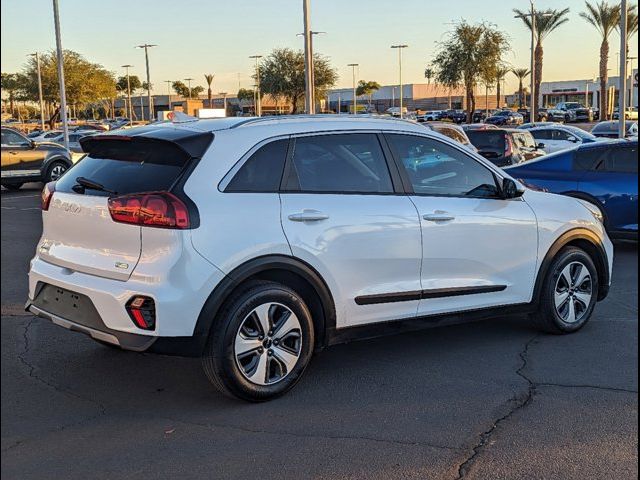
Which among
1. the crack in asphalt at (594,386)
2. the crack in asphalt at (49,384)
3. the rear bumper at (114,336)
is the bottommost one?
the crack in asphalt at (594,386)

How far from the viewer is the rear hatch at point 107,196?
13.6 feet

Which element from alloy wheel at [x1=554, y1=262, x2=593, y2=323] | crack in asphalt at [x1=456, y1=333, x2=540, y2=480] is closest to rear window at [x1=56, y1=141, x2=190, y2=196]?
crack in asphalt at [x1=456, y1=333, x2=540, y2=480]

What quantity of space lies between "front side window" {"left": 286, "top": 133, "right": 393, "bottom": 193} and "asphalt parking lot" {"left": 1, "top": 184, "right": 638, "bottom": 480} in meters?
1.26

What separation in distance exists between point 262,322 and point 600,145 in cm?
699

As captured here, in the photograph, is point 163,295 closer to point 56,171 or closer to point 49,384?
point 49,384

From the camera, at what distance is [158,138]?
4383mm

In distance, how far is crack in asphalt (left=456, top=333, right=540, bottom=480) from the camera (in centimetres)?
362

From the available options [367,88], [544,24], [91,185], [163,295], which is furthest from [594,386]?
[367,88]

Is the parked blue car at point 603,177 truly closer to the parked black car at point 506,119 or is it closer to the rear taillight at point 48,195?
the rear taillight at point 48,195

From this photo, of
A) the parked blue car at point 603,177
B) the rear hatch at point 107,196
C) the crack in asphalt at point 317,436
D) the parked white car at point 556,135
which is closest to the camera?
the crack in asphalt at point 317,436

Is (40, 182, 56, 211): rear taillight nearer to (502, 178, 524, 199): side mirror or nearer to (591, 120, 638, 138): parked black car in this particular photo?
(502, 178, 524, 199): side mirror

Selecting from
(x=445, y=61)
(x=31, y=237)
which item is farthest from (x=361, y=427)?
(x=445, y=61)

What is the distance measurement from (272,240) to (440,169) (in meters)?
1.57

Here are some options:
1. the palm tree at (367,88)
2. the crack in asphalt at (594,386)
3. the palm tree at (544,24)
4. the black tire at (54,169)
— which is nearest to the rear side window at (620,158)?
the crack in asphalt at (594,386)
